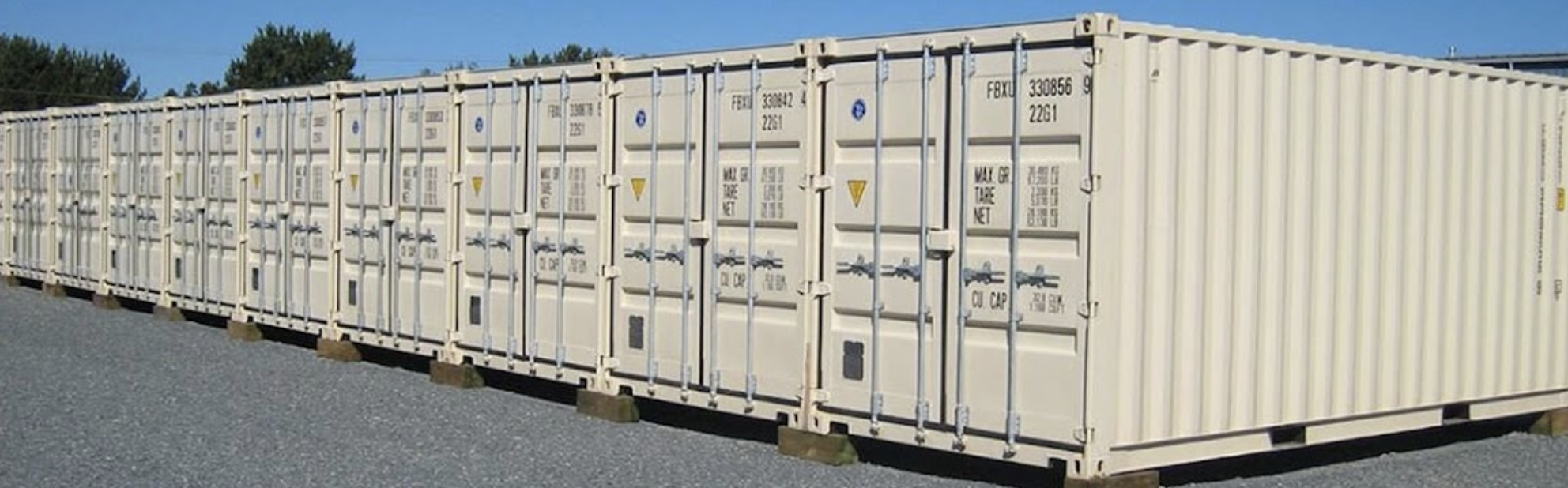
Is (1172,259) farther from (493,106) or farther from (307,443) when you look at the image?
(493,106)

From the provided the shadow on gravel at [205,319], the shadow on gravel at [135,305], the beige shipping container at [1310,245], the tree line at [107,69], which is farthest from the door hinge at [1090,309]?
the tree line at [107,69]

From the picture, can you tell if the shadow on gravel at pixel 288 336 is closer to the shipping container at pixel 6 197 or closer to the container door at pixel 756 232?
the container door at pixel 756 232

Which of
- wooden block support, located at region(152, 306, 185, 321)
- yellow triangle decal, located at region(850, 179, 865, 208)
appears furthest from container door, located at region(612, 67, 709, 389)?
wooden block support, located at region(152, 306, 185, 321)

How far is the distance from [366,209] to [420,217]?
99 centimetres

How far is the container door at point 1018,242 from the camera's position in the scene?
8594 mm

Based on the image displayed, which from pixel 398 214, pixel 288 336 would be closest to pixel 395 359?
pixel 398 214

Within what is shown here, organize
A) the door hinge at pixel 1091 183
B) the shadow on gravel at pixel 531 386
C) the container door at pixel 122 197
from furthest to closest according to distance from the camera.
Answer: the container door at pixel 122 197 → the shadow on gravel at pixel 531 386 → the door hinge at pixel 1091 183

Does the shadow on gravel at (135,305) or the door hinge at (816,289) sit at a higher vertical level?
the door hinge at (816,289)

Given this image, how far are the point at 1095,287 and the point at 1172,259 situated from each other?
56 centimetres

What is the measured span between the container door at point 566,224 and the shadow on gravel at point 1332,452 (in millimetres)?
3934

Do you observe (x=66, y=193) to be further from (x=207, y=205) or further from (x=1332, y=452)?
(x=1332, y=452)

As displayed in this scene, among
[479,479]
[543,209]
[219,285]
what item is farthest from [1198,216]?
[219,285]

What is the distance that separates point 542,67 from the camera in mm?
12297

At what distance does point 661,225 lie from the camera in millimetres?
11195
